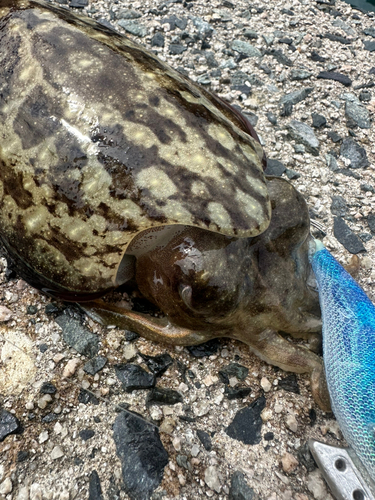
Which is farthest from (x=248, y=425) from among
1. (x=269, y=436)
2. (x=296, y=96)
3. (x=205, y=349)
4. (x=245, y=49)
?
(x=245, y=49)

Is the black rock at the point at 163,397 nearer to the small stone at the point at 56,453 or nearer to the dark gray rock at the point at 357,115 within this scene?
the small stone at the point at 56,453

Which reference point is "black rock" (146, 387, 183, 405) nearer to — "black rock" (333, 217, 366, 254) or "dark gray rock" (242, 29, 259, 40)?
"black rock" (333, 217, 366, 254)

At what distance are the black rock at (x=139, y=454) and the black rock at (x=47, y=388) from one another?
0.40m

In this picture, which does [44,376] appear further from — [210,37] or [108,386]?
[210,37]

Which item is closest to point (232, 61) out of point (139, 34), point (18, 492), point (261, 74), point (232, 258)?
point (261, 74)

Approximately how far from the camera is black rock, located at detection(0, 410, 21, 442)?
7.53ft

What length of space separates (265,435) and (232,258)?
1.04 m

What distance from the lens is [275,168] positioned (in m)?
3.78

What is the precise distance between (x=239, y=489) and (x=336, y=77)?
4094 mm

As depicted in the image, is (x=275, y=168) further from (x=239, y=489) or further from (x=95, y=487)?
(x=95, y=487)

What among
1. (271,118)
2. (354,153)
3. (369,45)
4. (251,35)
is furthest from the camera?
(369,45)

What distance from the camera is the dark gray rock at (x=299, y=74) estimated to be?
4547 millimetres

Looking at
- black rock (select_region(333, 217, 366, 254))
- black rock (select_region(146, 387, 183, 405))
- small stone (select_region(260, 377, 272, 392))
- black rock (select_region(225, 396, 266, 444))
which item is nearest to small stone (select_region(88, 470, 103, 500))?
black rock (select_region(146, 387, 183, 405))

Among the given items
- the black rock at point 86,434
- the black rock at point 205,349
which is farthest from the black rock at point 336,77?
the black rock at point 86,434
